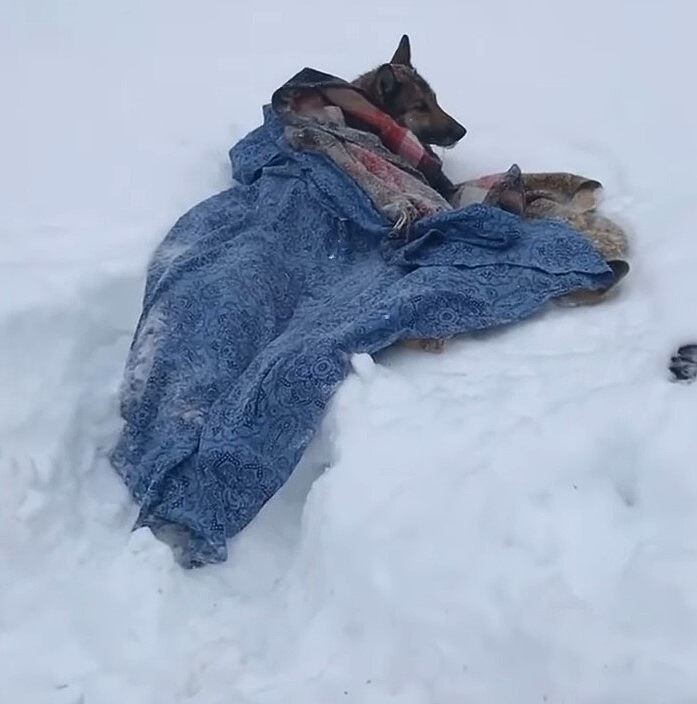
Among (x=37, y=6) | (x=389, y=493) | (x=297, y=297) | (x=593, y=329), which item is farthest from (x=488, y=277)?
(x=37, y=6)

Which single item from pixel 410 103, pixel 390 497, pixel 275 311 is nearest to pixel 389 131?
pixel 410 103

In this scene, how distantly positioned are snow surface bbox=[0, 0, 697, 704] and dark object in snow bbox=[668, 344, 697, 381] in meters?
0.03

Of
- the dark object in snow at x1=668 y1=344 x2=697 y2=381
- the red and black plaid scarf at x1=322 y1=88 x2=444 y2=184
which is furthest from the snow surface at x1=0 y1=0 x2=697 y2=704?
the red and black plaid scarf at x1=322 y1=88 x2=444 y2=184

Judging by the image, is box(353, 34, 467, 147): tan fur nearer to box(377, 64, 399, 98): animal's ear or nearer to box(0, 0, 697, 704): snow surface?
box(377, 64, 399, 98): animal's ear

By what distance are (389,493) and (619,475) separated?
0.34m

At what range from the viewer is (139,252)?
7.43ft

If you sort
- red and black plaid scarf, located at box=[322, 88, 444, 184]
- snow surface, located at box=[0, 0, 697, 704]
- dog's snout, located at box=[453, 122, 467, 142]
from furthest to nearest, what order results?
dog's snout, located at box=[453, 122, 467, 142] < red and black plaid scarf, located at box=[322, 88, 444, 184] < snow surface, located at box=[0, 0, 697, 704]

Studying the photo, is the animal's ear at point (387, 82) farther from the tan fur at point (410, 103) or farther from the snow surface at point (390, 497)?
the snow surface at point (390, 497)

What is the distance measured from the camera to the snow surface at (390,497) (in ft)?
4.56

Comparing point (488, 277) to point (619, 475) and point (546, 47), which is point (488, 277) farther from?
point (546, 47)

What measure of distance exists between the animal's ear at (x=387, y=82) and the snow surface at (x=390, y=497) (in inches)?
10.1

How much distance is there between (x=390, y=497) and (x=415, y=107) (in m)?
1.21

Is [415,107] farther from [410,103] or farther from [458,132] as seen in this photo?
[458,132]

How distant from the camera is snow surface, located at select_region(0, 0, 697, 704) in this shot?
139cm
